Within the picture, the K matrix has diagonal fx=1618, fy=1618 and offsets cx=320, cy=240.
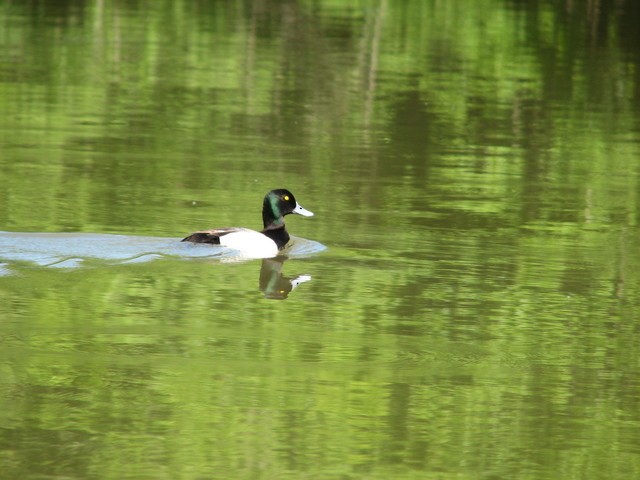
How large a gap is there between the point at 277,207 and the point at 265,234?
0.40 metres

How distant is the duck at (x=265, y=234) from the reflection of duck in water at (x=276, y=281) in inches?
10.0

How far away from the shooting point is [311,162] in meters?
20.2

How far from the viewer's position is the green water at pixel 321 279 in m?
8.94

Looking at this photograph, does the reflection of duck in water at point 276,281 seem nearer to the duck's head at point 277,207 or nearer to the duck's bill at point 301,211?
the duck's head at point 277,207

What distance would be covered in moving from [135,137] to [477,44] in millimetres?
17447

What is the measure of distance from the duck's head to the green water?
351 mm

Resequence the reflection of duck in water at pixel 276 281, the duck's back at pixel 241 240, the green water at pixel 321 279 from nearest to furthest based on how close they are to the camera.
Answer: the green water at pixel 321 279 → the reflection of duck in water at pixel 276 281 → the duck's back at pixel 241 240

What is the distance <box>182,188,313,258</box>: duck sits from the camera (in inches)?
562

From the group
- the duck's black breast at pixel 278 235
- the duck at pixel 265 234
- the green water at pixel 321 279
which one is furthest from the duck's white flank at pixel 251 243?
the green water at pixel 321 279

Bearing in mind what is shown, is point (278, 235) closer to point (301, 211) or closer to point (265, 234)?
point (265, 234)

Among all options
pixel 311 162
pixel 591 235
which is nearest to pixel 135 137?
pixel 311 162

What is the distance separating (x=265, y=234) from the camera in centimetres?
1508

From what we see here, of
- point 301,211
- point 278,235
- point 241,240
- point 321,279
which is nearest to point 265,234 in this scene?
point 278,235

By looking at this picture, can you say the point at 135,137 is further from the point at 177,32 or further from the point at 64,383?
the point at 177,32
